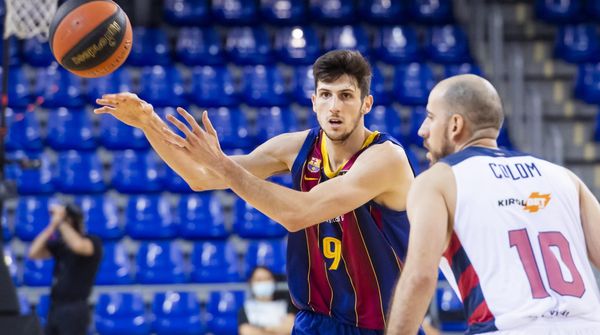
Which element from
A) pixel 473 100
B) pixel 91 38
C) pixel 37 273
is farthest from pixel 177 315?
pixel 473 100

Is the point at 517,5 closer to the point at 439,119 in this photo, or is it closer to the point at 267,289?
the point at 267,289

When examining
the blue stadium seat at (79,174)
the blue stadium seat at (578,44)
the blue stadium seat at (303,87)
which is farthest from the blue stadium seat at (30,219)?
the blue stadium seat at (578,44)

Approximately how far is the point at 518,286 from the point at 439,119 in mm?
623

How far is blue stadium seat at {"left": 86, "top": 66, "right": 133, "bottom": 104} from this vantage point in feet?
37.2

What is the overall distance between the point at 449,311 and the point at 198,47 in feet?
16.2

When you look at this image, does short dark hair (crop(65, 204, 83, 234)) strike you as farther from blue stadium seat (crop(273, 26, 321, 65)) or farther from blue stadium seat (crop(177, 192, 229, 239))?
blue stadium seat (crop(273, 26, 321, 65))

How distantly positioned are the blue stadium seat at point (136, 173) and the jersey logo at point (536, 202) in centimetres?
791

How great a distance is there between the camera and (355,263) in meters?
4.30

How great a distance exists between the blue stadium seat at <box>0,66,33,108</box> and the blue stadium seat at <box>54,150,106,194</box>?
3.59 ft

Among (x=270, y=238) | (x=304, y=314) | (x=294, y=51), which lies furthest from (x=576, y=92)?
(x=304, y=314)

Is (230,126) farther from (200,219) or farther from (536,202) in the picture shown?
(536,202)

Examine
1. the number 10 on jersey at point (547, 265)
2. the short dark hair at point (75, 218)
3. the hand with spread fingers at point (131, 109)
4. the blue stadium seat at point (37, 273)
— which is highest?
the hand with spread fingers at point (131, 109)

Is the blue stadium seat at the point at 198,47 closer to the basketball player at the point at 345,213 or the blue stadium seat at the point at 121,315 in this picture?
the blue stadium seat at the point at 121,315

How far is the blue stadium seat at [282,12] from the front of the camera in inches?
484
